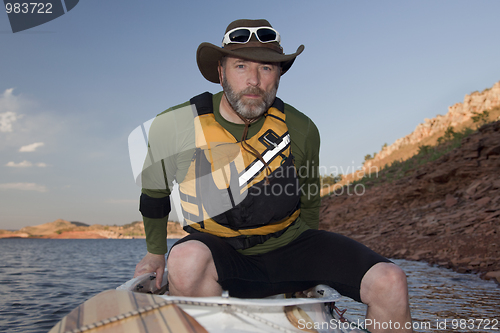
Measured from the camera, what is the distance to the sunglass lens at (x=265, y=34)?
268 cm

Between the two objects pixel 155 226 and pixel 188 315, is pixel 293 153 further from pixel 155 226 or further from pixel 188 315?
pixel 188 315

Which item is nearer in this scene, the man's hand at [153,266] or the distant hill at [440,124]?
the man's hand at [153,266]

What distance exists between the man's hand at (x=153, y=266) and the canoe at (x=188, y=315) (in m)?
0.86

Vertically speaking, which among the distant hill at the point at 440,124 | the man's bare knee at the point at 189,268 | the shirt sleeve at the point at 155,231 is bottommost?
the man's bare knee at the point at 189,268

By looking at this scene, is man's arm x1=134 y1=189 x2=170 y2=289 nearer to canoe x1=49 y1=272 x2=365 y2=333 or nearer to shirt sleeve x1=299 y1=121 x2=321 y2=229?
canoe x1=49 y1=272 x2=365 y2=333

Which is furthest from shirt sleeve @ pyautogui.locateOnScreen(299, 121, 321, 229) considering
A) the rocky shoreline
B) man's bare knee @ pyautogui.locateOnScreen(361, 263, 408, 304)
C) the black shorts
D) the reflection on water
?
the rocky shoreline

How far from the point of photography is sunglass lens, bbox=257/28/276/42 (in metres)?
2.68

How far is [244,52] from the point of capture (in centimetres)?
256

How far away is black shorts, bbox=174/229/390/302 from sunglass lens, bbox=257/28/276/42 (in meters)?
1.54

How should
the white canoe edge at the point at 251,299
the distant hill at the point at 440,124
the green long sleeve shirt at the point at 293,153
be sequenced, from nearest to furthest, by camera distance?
1. the white canoe edge at the point at 251,299
2. the green long sleeve shirt at the point at 293,153
3. the distant hill at the point at 440,124

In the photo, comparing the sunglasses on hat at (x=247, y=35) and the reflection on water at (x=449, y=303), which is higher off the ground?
the sunglasses on hat at (x=247, y=35)

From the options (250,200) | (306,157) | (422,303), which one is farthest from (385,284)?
(422,303)

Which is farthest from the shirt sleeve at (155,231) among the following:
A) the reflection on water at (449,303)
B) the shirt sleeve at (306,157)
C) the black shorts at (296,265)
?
the reflection on water at (449,303)

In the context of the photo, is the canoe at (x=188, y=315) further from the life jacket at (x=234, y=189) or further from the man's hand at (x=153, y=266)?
the man's hand at (x=153, y=266)
